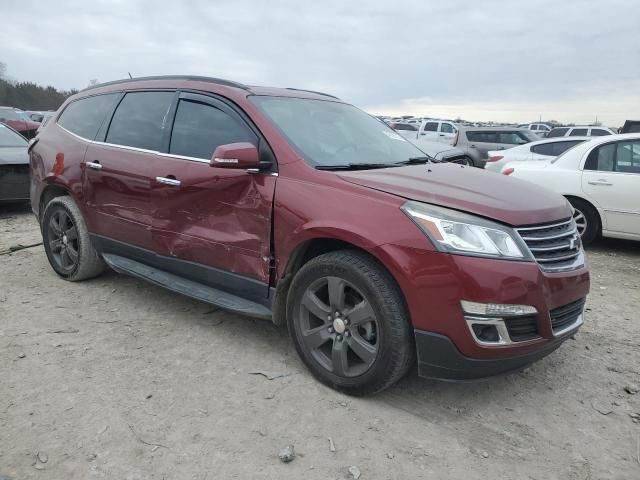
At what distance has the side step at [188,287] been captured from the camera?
3281 millimetres

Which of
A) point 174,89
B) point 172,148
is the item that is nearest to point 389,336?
point 172,148

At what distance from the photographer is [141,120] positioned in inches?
159

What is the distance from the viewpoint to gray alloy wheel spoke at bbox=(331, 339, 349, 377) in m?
2.88

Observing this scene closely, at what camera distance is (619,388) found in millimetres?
3102

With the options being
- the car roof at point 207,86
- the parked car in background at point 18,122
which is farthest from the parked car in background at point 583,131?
the parked car in background at point 18,122

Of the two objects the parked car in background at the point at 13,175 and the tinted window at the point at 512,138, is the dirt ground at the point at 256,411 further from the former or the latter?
the tinted window at the point at 512,138

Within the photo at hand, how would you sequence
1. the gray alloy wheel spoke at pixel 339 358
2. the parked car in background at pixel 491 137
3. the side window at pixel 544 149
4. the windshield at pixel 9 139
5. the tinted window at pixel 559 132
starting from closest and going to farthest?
the gray alloy wheel spoke at pixel 339 358, the windshield at pixel 9 139, the side window at pixel 544 149, the parked car in background at pixel 491 137, the tinted window at pixel 559 132

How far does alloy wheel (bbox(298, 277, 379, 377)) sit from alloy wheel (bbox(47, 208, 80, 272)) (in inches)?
104

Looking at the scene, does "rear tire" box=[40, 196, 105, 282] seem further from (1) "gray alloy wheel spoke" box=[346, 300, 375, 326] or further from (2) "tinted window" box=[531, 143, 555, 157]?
(2) "tinted window" box=[531, 143, 555, 157]

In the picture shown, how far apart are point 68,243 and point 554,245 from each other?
13.1 feet

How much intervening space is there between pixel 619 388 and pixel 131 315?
133 inches

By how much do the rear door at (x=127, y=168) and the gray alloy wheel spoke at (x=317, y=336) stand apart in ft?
5.07

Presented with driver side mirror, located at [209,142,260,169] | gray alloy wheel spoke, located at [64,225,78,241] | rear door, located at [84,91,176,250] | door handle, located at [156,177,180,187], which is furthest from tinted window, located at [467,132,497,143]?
driver side mirror, located at [209,142,260,169]

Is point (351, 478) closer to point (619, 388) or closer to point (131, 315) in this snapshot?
point (619, 388)
